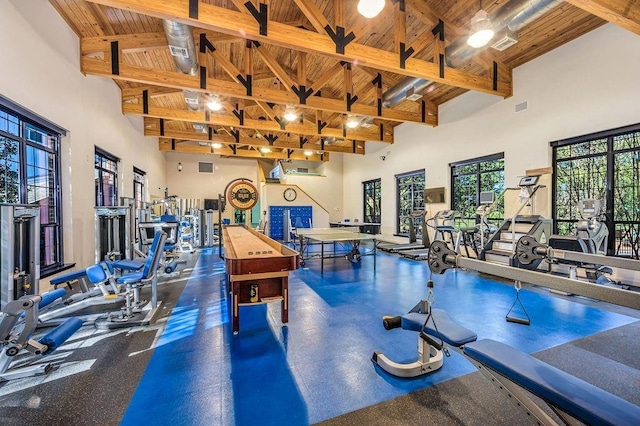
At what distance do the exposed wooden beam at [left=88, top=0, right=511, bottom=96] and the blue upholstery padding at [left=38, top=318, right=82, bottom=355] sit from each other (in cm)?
344

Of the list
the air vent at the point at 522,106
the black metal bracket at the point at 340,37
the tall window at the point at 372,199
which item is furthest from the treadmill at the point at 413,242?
the black metal bracket at the point at 340,37

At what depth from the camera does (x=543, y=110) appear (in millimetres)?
5781

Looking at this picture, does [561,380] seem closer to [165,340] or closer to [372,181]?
[165,340]

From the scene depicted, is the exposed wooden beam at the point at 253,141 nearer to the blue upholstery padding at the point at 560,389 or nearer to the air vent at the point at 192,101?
the air vent at the point at 192,101

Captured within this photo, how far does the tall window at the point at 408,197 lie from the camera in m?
9.48

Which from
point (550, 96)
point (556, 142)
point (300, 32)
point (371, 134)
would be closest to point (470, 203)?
point (556, 142)

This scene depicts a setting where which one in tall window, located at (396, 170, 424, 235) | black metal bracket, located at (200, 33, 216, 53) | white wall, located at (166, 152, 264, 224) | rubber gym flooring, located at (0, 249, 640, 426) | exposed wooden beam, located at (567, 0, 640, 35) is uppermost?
black metal bracket, located at (200, 33, 216, 53)

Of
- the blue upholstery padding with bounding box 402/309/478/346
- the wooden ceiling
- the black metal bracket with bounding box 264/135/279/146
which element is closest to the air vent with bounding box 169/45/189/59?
the wooden ceiling

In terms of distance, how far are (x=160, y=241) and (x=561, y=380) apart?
367 cm

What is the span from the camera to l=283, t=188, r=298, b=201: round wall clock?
12.4 meters

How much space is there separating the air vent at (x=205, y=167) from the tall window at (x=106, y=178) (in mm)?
6662

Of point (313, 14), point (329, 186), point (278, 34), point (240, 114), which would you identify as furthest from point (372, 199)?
point (278, 34)

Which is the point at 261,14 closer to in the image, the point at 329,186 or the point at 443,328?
the point at 443,328

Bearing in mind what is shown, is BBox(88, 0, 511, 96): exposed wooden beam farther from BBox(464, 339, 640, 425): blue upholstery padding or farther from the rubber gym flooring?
BBox(464, 339, 640, 425): blue upholstery padding
